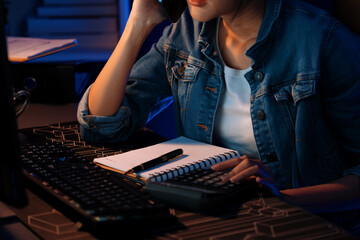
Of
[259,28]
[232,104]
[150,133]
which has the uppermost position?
[259,28]

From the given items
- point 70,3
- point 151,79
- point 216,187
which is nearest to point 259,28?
point 151,79

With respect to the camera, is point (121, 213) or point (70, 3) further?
point (70, 3)

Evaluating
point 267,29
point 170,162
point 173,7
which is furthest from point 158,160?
point 173,7

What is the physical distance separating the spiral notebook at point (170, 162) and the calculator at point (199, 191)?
40 mm

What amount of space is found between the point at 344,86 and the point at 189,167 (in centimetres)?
47

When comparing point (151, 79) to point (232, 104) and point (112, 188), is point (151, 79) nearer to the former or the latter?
point (232, 104)

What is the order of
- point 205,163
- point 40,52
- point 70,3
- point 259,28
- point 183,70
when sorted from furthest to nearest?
point 70,3, point 40,52, point 183,70, point 259,28, point 205,163

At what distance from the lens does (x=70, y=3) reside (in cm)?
250

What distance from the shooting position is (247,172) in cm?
82

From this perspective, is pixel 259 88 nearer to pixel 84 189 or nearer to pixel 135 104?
pixel 135 104

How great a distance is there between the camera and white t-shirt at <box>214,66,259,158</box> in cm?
118

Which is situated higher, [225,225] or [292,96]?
[292,96]

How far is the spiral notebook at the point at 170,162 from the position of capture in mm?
850

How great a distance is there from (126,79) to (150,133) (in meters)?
0.17
